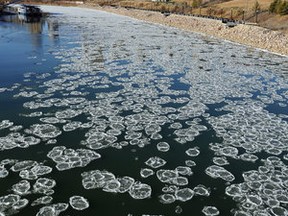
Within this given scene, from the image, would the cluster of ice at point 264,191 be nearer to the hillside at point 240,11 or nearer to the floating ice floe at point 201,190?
the floating ice floe at point 201,190

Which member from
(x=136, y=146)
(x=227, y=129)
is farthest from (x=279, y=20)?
(x=136, y=146)

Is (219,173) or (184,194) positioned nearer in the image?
(184,194)

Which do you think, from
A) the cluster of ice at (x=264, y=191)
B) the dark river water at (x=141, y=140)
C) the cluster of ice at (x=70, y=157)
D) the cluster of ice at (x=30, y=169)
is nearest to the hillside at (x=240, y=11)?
the dark river water at (x=141, y=140)

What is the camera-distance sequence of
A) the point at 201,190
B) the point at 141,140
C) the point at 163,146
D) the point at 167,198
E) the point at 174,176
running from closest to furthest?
the point at 167,198
the point at 201,190
the point at 174,176
the point at 163,146
the point at 141,140

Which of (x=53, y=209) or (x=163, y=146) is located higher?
(x=53, y=209)

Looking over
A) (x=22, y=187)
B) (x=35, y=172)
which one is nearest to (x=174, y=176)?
(x=35, y=172)

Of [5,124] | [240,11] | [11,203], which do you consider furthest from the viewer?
[240,11]

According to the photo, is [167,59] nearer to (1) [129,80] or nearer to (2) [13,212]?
(1) [129,80]

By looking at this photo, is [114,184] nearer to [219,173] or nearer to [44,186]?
[44,186]
